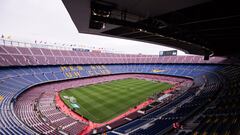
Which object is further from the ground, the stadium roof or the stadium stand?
the stadium roof

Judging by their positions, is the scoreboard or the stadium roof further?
the scoreboard

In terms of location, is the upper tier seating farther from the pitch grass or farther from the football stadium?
the pitch grass

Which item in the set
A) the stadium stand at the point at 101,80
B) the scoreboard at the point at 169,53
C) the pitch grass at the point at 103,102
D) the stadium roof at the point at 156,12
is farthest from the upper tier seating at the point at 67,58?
the stadium roof at the point at 156,12

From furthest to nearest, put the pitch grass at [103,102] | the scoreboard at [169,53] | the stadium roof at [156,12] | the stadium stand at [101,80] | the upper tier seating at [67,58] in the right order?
the scoreboard at [169,53] < the upper tier seating at [67,58] < the pitch grass at [103,102] < the stadium stand at [101,80] < the stadium roof at [156,12]

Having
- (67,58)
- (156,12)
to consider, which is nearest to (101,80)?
(67,58)

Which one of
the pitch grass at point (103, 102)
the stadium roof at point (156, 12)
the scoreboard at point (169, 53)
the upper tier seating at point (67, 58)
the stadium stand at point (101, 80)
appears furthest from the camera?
the scoreboard at point (169, 53)

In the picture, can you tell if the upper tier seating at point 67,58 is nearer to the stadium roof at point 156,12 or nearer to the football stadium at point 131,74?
the football stadium at point 131,74

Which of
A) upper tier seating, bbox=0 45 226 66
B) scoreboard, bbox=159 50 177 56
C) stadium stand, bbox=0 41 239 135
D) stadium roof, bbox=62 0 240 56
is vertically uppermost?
scoreboard, bbox=159 50 177 56

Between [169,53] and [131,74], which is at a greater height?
[169,53]

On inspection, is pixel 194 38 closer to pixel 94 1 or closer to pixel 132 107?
pixel 94 1

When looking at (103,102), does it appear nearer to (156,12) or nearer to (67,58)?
(156,12)

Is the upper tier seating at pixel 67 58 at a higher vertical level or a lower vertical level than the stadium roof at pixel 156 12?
lower

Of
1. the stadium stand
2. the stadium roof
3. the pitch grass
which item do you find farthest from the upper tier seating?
the stadium roof

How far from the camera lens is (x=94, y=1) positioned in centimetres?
539
